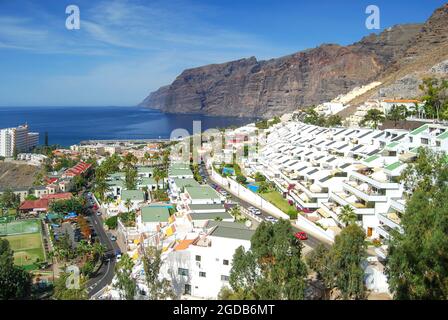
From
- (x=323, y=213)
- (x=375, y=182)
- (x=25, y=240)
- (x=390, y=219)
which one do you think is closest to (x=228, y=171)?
(x=323, y=213)

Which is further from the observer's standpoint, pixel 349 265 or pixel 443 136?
pixel 443 136

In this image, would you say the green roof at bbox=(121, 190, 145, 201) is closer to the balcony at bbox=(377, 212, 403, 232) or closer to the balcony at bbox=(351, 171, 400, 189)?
the balcony at bbox=(351, 171, 400, 189)

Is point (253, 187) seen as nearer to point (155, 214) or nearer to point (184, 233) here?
point (155, 214)

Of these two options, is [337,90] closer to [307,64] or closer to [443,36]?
[307,64]

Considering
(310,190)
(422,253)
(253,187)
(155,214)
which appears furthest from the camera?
(253,187)

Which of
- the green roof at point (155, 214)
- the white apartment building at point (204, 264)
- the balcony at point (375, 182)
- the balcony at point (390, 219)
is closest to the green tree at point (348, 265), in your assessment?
the white apartment building at point (204, 264)

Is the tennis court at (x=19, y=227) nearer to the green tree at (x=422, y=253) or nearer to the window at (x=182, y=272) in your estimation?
the window at (x=182, y=272)

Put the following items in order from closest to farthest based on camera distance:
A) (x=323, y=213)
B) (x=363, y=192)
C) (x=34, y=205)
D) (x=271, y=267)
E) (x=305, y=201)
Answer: (x=271, y=267), (x=363, y=192), (x=323, y=213), (x=305, y=201), (x=34, y=205)
